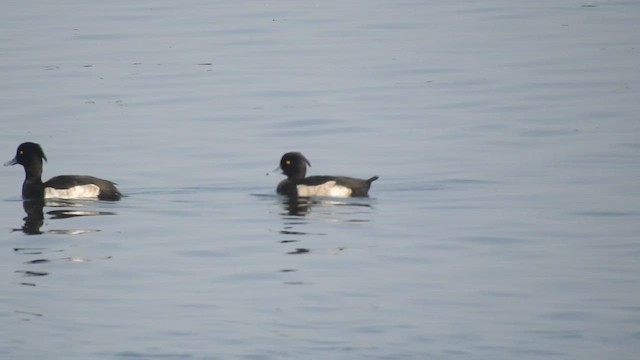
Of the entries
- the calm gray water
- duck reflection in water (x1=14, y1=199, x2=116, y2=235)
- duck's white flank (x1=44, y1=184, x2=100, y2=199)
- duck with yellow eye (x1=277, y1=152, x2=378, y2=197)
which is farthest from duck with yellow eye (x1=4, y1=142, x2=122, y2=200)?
duck with yellow eye (x1=277, y1=152, x2=378, y2=197)

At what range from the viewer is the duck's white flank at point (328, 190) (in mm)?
19172

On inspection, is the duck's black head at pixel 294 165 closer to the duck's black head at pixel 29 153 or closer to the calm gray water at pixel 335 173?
the calm gray water at pixel 335 173

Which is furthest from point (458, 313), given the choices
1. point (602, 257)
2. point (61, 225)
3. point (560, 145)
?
point (560, 145)

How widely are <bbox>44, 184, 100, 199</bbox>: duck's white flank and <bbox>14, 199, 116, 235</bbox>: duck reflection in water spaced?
0.11 meters

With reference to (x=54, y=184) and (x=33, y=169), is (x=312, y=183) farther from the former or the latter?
(x=33, y=169)

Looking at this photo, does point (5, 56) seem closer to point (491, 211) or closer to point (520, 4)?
point (520, 4)

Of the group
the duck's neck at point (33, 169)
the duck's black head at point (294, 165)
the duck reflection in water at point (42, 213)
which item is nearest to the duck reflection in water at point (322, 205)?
the duck's black head at point (294, 165)

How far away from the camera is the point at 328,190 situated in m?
19.3

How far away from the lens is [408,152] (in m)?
22.8

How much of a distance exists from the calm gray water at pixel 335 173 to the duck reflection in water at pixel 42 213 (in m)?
0.06

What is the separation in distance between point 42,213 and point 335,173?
4433 mm

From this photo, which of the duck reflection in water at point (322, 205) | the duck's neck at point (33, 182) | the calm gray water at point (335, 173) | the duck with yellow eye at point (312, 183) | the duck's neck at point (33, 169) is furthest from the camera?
the duck's neck at point (33, 169)

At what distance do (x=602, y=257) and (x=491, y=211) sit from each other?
112 inches

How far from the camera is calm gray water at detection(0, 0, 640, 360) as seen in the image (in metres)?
12.9
